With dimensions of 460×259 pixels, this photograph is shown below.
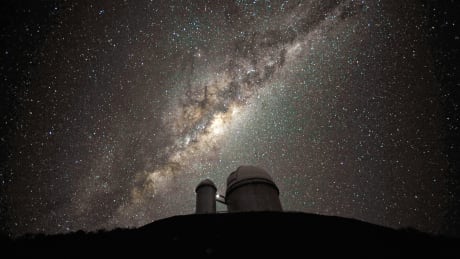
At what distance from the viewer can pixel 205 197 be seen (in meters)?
12.4

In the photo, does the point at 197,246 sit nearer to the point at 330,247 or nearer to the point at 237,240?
the point at 237,240

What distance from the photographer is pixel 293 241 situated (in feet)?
22.6

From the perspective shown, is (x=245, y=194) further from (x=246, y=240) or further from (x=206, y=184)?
(x=246, y=240)

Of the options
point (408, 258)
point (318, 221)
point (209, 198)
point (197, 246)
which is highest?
point (209, 198)

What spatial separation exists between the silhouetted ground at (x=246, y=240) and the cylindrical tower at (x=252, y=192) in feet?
10.7

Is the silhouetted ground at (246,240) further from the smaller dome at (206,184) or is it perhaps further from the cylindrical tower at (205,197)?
the smaller dome at (206,184)

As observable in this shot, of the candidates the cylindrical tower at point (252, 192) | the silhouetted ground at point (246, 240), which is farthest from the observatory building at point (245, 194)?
the silhouetted ground at point (246, 240)

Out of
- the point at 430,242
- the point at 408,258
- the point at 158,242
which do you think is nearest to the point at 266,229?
the point at 158,242

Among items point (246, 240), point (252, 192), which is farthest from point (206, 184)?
point (246, 240)

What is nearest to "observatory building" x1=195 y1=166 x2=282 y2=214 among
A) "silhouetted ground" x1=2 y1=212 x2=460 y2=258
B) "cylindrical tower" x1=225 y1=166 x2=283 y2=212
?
"cylindrical tower" x1=225 y1=166 x2=283 y2=212

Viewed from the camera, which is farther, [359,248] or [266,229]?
[266,229]

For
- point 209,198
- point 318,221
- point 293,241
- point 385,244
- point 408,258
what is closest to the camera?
point 408,258

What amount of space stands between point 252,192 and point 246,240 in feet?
17.5

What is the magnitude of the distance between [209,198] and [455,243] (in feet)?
29.1
